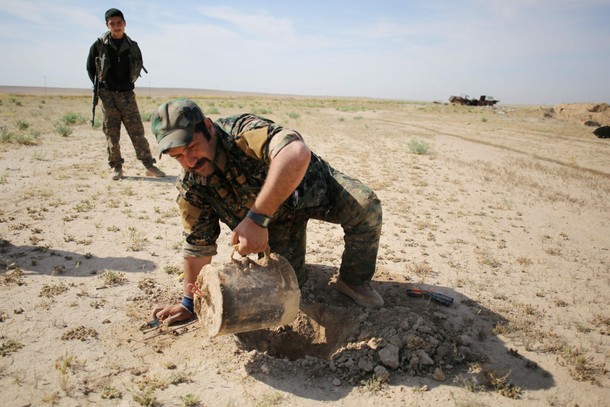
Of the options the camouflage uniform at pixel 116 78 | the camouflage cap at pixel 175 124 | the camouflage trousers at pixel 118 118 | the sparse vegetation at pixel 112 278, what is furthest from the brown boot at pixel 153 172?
the camouflage cap at pixel 175 124

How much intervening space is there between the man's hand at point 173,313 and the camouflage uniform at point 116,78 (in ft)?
13.0

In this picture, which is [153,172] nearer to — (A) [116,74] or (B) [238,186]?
(A) [116,74]

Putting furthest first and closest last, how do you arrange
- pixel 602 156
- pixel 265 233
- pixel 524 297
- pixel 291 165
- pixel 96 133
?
pixel 96 133
pixel 602 156
pixel 524 297
pixel 265 233
pixel 291 165

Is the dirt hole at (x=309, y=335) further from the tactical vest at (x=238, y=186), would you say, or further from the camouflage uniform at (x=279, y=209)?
the tactical vest at (x=238, y=186)

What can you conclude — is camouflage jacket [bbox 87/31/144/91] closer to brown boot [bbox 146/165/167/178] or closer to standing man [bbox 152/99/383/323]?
brown boot [bbox 146/165/167/178]

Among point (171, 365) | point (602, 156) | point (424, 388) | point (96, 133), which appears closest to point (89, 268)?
point (171, 365)

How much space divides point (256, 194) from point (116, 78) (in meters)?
Result: 4.49

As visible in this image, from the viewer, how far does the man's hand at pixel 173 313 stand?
296 cm

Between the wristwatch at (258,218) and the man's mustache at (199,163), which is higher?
the man's mustache at (199,163)

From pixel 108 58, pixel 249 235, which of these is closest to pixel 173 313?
pixel 249 235

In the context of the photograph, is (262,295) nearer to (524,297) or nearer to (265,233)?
(265,233)

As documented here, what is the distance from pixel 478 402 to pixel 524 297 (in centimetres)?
156

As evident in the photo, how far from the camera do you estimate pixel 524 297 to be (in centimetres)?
348

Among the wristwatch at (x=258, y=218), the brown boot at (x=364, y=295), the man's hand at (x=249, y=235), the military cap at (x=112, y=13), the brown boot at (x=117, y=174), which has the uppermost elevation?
the military cap at (x=112, y=13)
